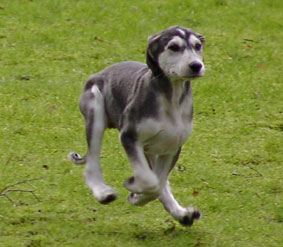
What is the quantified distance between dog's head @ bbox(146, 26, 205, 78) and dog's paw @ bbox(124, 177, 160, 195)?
0.82m

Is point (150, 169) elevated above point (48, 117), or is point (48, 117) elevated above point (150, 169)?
point (150, 169)

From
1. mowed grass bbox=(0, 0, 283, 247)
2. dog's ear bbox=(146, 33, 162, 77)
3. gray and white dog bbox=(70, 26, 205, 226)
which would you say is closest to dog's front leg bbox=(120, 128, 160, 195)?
gray and white dog bbox=(70, 26, 205, 226)

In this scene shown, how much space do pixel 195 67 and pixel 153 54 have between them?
19.0 inches

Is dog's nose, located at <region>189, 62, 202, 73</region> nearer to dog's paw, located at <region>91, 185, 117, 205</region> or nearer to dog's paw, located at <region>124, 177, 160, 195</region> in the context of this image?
dog's paw, located at <region>124, 177, 160, 195</region>

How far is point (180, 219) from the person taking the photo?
300 inches

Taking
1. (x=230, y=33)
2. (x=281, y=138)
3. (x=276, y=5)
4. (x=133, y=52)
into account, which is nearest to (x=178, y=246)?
(x=281, y=138)

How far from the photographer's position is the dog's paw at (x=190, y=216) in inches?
298

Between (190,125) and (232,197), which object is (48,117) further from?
(190,125)

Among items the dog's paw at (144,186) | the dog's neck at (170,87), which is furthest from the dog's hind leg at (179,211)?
the dog's neck at (170,87)

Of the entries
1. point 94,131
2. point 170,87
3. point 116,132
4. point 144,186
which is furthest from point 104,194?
point 116,132

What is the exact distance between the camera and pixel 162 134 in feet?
23.3

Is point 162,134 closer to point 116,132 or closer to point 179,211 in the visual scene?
point 179,211

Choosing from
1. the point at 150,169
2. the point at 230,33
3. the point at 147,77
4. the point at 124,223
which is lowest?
the point at 230,33

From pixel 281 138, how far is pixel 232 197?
1926mm
